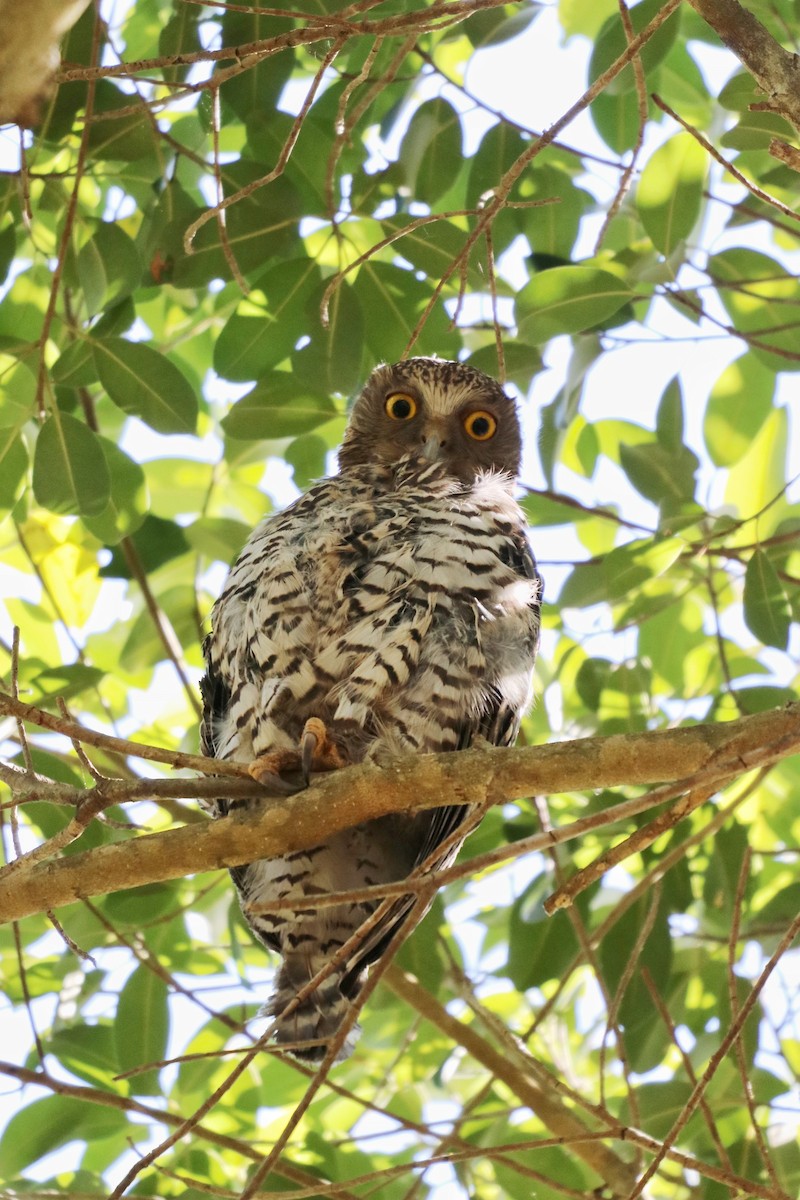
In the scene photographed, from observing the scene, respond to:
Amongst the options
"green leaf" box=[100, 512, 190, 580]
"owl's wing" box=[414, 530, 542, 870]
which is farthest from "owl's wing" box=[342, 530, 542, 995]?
"green leaf" box=[100, 512, 190, 580]

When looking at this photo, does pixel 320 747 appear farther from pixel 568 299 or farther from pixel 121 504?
pixel 568 299

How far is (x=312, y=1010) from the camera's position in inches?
125

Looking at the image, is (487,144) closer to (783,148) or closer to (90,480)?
(90,480)

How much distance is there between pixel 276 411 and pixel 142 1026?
199 cm

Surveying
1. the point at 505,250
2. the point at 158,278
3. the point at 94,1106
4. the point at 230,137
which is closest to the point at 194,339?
the point at 230,137

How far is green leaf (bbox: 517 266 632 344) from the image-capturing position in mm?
3543

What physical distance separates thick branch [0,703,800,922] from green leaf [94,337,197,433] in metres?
1.56

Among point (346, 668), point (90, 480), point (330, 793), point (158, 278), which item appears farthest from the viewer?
point (158, 278)

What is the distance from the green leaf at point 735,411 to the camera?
4.14 meters

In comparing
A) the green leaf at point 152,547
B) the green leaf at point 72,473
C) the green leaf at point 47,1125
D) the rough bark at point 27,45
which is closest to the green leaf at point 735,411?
the green leaf at point 152,547

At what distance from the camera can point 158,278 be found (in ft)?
12.9

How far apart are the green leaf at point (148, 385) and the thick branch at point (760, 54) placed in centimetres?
199

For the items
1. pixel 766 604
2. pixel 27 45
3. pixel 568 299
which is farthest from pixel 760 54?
pixel 766 604

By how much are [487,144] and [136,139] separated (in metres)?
1.10
